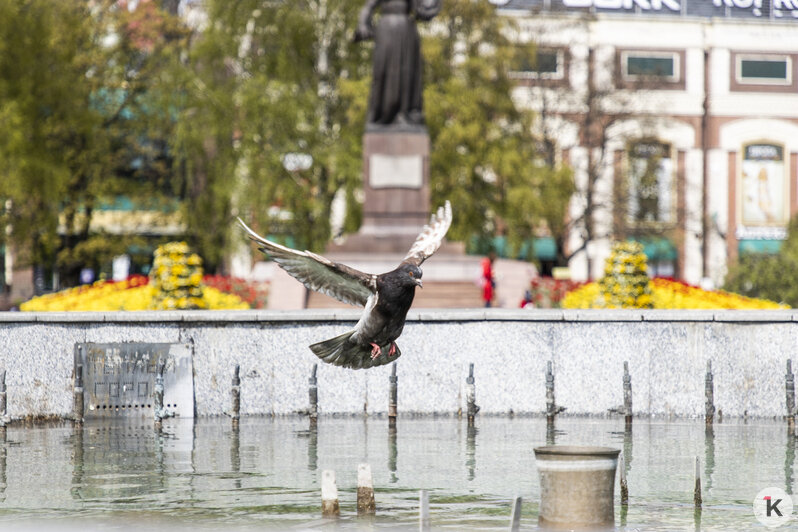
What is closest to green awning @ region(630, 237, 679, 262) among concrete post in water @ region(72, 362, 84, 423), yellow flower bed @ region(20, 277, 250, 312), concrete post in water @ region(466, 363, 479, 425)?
yellow flower bed @ region(20, 277, 250, 312)

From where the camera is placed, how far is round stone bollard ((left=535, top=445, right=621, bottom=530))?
35.7 feet

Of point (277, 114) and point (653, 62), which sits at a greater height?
point (653, 62)

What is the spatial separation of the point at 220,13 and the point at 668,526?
3538cm

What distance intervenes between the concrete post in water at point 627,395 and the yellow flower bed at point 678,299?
665cm

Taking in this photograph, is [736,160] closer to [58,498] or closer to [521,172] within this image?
[521,172]

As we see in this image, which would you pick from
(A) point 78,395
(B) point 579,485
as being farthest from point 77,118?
(B) point 579,485

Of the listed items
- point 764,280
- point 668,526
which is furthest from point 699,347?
point 764,280

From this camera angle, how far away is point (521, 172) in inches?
1807

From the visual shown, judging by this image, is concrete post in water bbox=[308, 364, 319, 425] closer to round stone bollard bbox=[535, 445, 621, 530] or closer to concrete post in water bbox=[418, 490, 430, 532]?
round stone bollard bbox=[535, 445, 621, 530]

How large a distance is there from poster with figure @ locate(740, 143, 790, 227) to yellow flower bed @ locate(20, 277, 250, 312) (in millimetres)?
45641

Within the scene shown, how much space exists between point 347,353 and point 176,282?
518 inches

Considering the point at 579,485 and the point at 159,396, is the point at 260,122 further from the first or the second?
the point at 579,485

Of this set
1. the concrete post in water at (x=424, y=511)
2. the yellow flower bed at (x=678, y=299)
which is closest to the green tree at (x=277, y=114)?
the yellow flower bed at (x=678, y=299)

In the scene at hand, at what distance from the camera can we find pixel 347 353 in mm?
13172
